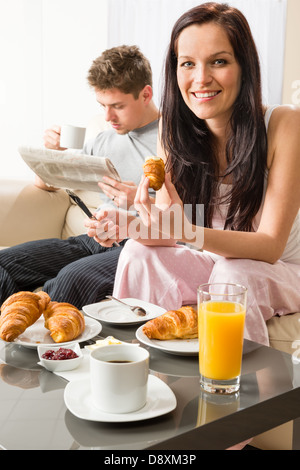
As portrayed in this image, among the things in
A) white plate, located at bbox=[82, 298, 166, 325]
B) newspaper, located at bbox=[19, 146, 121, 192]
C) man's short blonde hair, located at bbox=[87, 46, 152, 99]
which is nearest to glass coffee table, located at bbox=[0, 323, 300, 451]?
white plate, located at bbox=[82, 298, 166, 325]

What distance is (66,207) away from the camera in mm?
2738

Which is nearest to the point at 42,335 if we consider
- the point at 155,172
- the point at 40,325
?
the point at 40,325

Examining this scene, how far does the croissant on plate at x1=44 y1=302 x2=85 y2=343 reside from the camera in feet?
3.90

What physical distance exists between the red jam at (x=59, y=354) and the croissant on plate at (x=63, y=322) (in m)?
0.07

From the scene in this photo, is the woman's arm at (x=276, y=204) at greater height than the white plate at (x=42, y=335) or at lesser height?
greater

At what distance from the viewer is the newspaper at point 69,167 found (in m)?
1.65

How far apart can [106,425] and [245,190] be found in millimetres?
984

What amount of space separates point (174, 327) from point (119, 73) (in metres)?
1.33

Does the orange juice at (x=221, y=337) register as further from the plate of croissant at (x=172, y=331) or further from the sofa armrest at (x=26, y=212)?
the sofa armrest at (x=26, y=212)

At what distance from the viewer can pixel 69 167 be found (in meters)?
1.74

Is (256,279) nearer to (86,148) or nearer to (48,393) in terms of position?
(48,393)

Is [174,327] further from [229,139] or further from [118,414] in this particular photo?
[229,139]

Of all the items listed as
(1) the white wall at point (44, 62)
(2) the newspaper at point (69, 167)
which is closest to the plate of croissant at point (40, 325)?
(2) the newspaper at point (69, 167)

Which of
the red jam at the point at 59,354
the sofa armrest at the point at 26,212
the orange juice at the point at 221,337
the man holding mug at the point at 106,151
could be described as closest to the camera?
the orange juice at the point at 221,337
